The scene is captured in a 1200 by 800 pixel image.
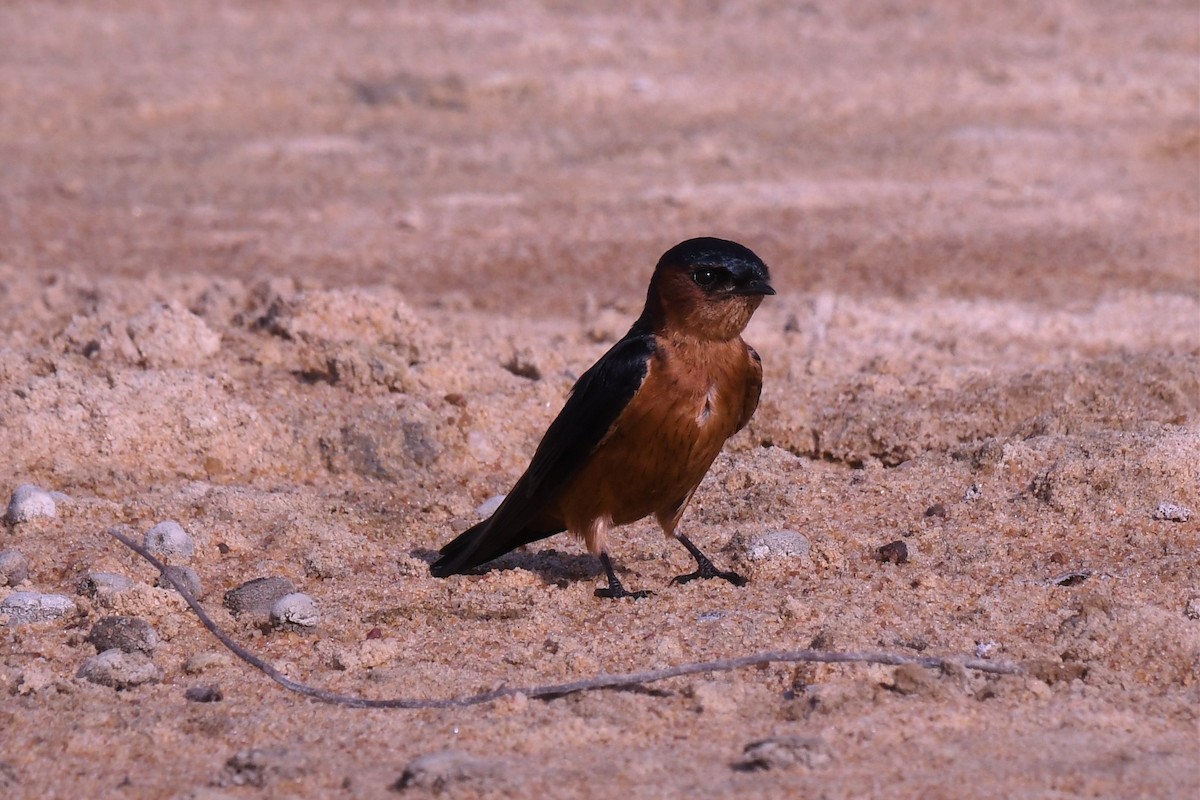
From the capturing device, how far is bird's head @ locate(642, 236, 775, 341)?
4.08m

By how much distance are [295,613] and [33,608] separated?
675mm

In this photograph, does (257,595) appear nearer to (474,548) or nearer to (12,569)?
(474,548)

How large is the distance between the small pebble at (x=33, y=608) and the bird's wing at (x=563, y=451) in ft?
3.21

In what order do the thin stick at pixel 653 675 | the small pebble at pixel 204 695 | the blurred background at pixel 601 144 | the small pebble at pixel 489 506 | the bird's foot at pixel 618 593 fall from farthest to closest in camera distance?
the blurred background at pixel 601 144 → the small pebble at pixel 489 506 → the bird's foot at pixel 618 593 → the small pebble at pixel 204 695 → the thin stick at pixel 653 675

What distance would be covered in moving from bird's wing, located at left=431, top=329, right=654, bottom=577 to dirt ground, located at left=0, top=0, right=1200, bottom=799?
115 millimetres

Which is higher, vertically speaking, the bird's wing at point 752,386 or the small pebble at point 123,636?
the bird's wing at point 752,386

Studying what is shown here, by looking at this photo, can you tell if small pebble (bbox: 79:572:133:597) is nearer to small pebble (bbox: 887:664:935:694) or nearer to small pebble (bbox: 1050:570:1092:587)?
small pebble (bbox: 887:664:935:694)

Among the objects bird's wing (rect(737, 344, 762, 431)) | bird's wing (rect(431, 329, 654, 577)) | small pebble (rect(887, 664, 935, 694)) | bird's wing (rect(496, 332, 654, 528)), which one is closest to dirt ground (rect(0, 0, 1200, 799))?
small pebble (rect(887, 664, 935, 694))

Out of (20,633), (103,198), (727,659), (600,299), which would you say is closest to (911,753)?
(727,659)

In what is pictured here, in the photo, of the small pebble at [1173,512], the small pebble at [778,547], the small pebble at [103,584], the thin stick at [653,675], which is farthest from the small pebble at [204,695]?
the small pebble at [1173,512]

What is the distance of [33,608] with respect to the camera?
12.7 ft

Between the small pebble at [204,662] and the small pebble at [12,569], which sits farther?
the small pebble at [12,569]

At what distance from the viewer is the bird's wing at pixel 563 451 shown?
4020 millimetres

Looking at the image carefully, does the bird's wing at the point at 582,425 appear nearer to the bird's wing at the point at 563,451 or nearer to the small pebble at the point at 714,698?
the bird's wing at the point at 563,451
